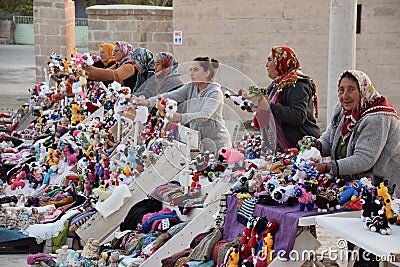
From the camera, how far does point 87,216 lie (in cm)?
704

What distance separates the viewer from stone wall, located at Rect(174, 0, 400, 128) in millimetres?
13422

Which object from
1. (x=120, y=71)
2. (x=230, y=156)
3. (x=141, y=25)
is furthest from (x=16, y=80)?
(x=230, y=156)

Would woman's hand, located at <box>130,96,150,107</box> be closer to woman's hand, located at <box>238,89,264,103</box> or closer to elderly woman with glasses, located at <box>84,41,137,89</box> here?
woman's hand, located at <box>238,89,264,103</box>

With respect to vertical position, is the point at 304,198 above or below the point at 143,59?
below

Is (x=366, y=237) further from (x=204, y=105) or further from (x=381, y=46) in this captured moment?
(x=381, y=46)

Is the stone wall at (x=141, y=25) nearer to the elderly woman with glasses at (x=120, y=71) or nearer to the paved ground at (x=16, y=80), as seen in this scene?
the paved ground at (x=16, y=80)

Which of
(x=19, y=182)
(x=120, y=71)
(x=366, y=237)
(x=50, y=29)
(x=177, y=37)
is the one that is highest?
(x=50, y=29)

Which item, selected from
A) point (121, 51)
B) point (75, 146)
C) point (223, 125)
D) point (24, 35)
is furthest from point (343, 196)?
point (24, 35)

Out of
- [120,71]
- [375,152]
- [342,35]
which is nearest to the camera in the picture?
[375,152]

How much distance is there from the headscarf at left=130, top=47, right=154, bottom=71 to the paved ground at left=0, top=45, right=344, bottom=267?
2663 millimetres

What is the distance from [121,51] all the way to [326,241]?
3.93m

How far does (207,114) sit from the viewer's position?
605 centimetres

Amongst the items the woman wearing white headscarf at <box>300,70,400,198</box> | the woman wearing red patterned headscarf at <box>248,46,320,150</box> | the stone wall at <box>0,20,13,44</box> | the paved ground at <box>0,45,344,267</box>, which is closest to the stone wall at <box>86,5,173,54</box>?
the paved ground at <box>0,45,344,267</box>

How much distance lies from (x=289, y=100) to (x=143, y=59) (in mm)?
2939
